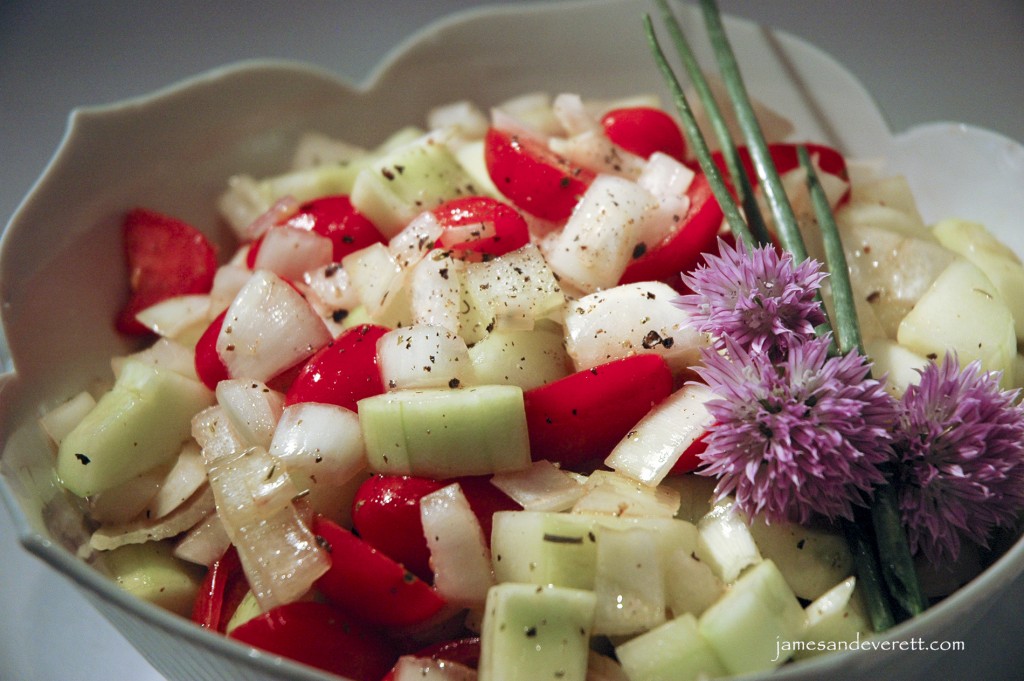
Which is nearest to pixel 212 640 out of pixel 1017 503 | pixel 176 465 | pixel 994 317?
pixel 176 465

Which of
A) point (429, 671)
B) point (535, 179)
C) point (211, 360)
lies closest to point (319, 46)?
point (535, 179)

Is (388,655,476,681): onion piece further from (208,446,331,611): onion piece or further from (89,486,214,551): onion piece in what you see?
(89,486,214,551): onion piece

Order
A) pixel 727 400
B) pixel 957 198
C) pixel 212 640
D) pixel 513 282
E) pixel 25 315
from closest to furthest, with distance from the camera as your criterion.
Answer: pixel 212 640 → pixel 727 400 → pixel 513 282 → pixel 25 315 → pixel 957 198

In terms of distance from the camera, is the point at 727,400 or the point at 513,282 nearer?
the point at 727,400

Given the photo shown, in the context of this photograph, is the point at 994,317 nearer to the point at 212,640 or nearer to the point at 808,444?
the point at 808,444

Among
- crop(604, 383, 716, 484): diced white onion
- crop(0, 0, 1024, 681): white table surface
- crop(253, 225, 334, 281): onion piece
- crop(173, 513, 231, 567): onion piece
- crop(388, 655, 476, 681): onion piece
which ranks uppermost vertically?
crop(0, 0, 1024, 681): white table surface

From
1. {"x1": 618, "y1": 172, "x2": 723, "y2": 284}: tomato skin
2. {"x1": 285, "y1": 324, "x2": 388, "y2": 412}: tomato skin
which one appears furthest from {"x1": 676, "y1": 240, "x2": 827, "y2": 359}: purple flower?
{"x1": 285, "y1": 324, "x2": 388, "y2": 412}: tomato skin
